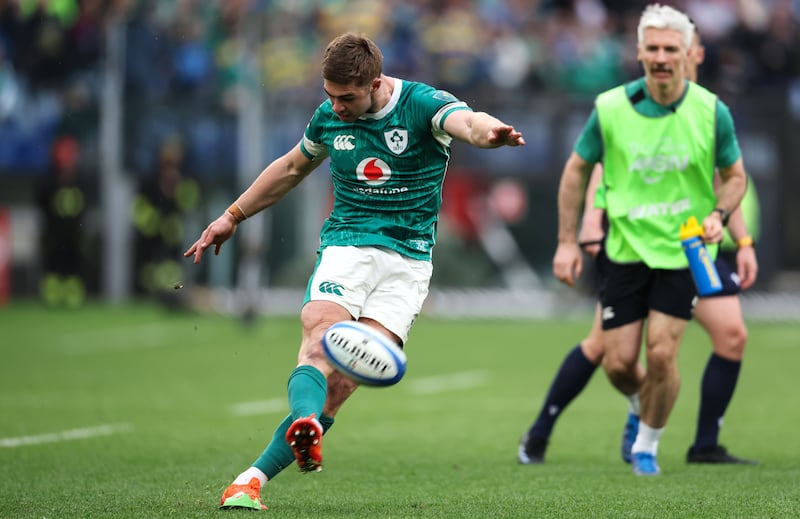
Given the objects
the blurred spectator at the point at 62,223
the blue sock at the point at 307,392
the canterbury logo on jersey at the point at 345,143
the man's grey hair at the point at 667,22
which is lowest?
the blurred spectator at the point at 62,223

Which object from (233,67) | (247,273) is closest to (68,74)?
(233,67)

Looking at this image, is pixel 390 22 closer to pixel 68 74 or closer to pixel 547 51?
pixel 547 51

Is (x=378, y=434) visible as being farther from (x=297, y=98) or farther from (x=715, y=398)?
(x=297, y=98)

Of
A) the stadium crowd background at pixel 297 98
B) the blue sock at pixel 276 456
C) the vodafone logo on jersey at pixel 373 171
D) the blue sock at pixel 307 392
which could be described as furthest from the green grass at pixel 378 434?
the stadium crowd background at pixel 297 98

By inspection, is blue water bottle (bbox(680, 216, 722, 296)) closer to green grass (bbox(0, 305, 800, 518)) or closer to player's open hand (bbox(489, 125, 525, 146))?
green grass (bbox(0, 305, 800, 518))

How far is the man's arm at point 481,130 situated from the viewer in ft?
19.0

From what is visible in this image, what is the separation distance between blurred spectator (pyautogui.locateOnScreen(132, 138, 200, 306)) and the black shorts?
14.5 meters

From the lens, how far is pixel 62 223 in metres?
23.5

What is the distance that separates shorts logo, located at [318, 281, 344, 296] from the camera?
21.3 ft

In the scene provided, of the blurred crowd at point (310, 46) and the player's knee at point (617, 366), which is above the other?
the blurred crowd at point (310, 46)

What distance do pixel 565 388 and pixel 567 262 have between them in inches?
41.3

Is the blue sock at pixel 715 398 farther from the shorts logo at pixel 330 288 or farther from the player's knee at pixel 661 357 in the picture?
the shorts logo at pixel 330 288

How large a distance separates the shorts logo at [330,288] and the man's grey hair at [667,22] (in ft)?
7.61

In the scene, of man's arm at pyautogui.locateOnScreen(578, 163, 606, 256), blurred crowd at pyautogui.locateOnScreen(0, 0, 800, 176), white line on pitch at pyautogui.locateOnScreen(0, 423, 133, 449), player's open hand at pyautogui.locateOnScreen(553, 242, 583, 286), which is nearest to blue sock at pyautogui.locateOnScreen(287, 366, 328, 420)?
player's open hand at pyautogui.locateOnScreen(553, 242, 583, 286)
